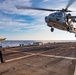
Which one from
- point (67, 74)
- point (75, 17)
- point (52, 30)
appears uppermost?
point (75, 17)

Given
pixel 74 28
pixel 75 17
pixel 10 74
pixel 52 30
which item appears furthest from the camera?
pixel 74 28

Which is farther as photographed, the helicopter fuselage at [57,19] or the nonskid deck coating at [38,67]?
the helicopter fuselage at [57,19]

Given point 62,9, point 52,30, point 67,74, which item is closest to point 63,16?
point 62,9

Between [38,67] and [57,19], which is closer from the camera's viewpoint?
[38,67]

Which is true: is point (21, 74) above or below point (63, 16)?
A: below

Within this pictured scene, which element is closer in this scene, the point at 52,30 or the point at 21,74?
the point at 21,74

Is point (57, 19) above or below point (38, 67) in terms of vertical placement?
above

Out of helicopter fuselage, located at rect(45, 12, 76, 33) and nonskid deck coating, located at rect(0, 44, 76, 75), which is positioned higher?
helicopter fuselage, located at rect(45, 12, 76, 33)

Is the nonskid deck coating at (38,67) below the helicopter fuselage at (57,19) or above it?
below

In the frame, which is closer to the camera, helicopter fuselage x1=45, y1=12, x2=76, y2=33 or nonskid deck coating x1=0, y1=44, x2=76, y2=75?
nonskid deck coating x1=0, y1=44, x2=76, y2=75

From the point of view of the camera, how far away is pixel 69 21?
1299 inches

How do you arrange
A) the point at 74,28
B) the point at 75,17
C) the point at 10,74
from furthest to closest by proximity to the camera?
the point at 74,28, the point at 75,17, the point at 10,74

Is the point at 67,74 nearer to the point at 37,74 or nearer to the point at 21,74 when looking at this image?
the point at 37,74

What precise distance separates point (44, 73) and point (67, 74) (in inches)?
89.6
